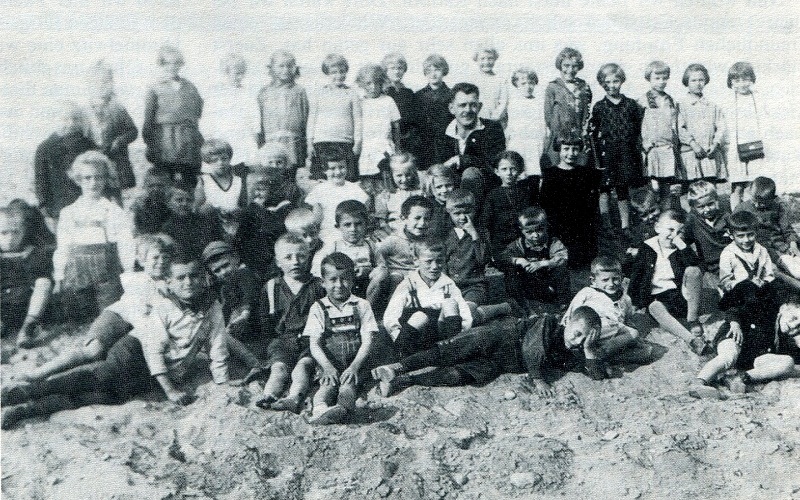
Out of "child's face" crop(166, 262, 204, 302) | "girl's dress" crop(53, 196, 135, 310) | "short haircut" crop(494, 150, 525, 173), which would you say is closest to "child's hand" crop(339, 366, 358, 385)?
"child's face" crop(166, 262, 204, 302)

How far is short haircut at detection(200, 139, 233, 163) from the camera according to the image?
3562mm

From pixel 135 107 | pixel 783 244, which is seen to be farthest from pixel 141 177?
pixel 783 244

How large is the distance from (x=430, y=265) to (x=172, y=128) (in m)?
1.32

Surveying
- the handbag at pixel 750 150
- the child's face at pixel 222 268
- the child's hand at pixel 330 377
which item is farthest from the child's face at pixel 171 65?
the handbag at pixel 750 150

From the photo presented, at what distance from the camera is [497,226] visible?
365 cm

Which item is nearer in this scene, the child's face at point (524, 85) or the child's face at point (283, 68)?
the child's face at point (283, 68)

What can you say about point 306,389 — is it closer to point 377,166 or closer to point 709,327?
point 377,166

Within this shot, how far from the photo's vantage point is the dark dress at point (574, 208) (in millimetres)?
3760

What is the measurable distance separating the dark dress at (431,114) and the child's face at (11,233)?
178 cm

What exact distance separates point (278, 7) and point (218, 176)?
0.82 meters

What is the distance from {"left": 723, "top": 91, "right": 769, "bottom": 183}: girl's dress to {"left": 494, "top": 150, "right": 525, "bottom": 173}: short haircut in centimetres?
117

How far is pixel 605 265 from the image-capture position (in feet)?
11.6

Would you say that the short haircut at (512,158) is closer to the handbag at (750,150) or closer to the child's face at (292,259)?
the child's face at (292,259)

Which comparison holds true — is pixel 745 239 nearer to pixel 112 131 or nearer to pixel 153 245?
pixel 153 245
